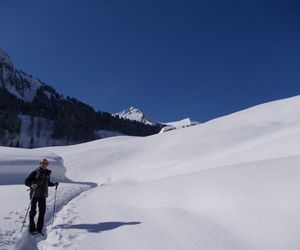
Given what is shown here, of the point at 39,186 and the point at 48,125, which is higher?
the point at 48,125

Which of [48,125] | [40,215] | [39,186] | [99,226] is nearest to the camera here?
[40,215]

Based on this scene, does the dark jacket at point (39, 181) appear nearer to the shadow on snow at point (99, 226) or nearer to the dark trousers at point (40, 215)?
the dark trousers at point (40, 215)

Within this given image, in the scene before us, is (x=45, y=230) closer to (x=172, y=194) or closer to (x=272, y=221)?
(x=172, y=194)

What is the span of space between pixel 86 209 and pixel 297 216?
8961 millimetres

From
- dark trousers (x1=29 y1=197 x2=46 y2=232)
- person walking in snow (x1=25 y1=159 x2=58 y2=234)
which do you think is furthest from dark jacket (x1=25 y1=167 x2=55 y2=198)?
dark trousers (x1=29 y1=197 x2=46 y2=232)

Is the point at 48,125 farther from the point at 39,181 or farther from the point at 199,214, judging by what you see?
the point at 199,214

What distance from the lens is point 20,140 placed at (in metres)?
154

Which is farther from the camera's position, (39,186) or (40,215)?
(39,186)

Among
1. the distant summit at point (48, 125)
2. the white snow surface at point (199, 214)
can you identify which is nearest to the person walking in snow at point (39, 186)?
the white snow surface at point (199, 214)

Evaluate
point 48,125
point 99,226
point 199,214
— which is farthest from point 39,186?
point 48,125

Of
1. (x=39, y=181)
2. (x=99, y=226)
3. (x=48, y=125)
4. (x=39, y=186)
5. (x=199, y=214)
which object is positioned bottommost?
(x=99, y=226)

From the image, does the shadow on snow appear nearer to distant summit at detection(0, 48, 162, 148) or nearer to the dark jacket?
the dark jacket

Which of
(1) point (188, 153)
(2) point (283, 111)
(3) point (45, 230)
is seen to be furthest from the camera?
(2) point (283, 111)

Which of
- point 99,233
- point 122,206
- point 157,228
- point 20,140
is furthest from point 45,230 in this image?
point 20,140
